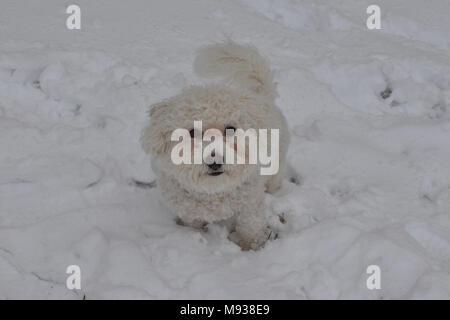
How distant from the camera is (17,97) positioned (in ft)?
12.3

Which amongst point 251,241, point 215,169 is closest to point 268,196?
point 251,241

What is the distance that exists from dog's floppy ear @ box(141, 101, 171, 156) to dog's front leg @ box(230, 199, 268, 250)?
575 millimetres

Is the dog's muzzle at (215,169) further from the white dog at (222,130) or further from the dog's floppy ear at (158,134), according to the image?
the dog's floppy ear at (158,134)

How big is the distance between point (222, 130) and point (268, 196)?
0.88 m

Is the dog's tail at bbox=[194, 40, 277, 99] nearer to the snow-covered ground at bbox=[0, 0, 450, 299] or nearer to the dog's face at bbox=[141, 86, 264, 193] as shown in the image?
the dog's face at bbox=[141, 86, 264, 193]

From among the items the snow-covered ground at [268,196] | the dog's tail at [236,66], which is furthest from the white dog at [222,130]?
the snow-covered ground at [268,196]

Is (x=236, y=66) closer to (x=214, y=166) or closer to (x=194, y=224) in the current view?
(x=214, y=166)

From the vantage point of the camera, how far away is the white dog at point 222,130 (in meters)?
2.38

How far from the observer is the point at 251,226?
2693 mm

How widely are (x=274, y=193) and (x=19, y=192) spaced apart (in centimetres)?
161

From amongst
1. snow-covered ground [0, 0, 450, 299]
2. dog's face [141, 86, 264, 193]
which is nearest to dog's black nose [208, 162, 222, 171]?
dog's face [141, 86, 264, 193]

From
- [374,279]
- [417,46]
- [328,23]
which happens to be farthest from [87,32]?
[374,279]

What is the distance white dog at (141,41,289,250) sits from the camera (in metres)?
2.38
